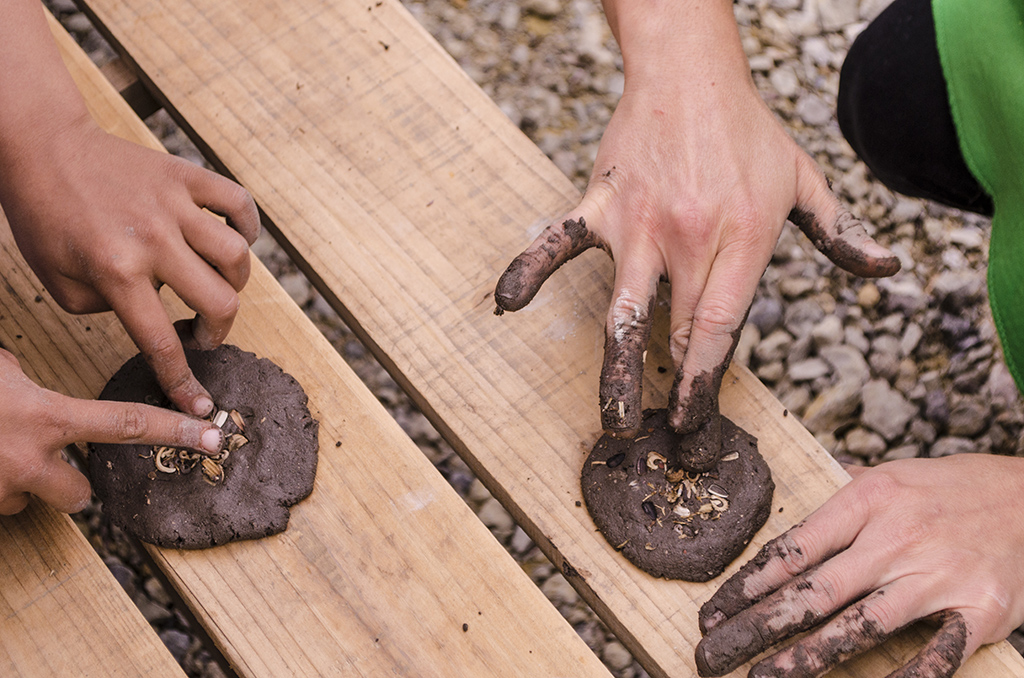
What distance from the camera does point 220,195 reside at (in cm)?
143

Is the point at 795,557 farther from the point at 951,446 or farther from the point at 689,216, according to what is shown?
the point at 951,446

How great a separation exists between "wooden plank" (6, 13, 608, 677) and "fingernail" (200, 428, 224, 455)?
0.57 ft

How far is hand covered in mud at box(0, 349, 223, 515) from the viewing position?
126cm

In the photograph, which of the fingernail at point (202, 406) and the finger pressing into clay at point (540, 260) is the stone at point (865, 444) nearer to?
the finger pressing into clay at point (540, 260)

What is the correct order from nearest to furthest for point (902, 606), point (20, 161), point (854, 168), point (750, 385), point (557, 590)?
point (902, 606), point (20, 161), point (750, 385), point (557, 590), point (854, 168)

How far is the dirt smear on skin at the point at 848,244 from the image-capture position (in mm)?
1432

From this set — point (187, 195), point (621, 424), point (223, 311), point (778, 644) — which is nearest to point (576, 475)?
point (621, 424)

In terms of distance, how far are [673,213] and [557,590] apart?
1.22 meters

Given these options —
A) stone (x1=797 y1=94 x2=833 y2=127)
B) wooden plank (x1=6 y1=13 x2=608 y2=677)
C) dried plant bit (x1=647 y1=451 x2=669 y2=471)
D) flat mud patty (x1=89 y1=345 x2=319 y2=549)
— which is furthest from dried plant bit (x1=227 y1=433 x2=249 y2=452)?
stone (x1=797 y1=94 x2=833 y2=127)

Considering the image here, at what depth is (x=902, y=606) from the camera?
1.28 m

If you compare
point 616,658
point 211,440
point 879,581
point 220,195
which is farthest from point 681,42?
point 616,658

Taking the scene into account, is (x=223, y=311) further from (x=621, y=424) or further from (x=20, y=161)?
(x=621, y=424)

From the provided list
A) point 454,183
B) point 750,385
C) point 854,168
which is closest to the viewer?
point 750,385

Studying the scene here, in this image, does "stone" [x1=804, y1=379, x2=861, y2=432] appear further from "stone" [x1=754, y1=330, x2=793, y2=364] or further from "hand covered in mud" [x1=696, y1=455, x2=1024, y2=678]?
"hand covered in mud" [x1=696, y1=455, x2=1024, y2=678]
